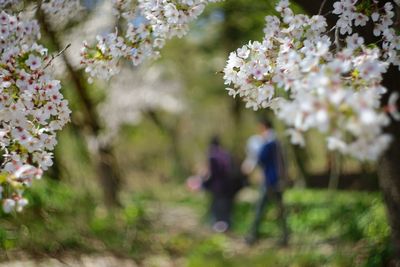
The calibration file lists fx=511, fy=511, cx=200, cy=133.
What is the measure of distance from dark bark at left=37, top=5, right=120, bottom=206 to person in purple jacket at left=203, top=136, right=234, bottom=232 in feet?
4.85

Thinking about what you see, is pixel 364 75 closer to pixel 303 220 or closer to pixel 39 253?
pixel 39 253

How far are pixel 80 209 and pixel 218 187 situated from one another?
2897 mm

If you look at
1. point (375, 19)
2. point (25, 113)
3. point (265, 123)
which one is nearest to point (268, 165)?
point (265, 123)

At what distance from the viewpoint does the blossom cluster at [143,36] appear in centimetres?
294

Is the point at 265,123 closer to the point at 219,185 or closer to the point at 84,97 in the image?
the point at 219,185

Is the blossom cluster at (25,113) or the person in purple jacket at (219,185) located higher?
the blossom cluster at (25,113)

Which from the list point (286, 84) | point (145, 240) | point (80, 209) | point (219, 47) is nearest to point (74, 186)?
point (80, 209)

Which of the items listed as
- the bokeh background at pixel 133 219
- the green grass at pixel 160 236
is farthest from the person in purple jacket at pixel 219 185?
the green grass at pixel 160 236

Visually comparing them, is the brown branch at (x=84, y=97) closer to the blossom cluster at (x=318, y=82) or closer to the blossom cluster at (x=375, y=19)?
the blossom cluster at (x=318, y=82)

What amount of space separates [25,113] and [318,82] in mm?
1581

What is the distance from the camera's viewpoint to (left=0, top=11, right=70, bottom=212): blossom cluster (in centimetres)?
261

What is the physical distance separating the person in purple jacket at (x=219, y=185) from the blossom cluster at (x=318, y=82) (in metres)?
5.08

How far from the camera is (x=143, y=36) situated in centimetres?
321

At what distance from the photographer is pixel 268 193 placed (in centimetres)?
685
